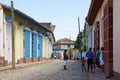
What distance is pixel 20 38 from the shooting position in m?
35.8

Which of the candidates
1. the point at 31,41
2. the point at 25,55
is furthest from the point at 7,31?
the point at 31,41

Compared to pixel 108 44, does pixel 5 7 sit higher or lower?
higher

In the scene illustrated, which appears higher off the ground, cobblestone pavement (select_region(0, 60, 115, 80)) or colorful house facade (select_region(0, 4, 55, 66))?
colorful house facade (select_region(0, 4, 55, 66))

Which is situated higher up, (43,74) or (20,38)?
(20,38)

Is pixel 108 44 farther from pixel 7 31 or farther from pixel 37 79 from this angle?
pixel 7 31

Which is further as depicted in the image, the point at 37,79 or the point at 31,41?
the point at 31,41

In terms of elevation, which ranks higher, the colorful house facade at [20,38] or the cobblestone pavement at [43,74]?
the colorful house facade at [20,38]

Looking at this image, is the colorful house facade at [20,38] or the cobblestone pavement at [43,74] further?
the colorful house facade at [20,38]

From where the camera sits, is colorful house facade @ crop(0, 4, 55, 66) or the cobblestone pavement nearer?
the cobblestone pavement

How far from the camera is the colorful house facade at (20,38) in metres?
28.7

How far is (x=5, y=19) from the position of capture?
29781mm

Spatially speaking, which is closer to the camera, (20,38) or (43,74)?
(43,74)

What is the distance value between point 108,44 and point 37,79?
11.0ft

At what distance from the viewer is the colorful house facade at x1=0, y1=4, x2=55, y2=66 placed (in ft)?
94.0
